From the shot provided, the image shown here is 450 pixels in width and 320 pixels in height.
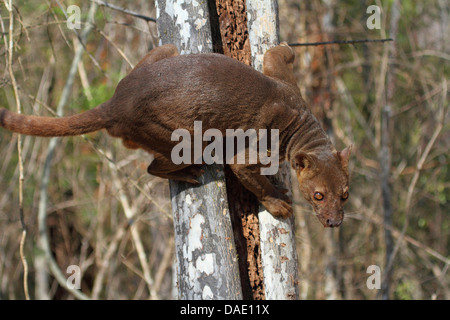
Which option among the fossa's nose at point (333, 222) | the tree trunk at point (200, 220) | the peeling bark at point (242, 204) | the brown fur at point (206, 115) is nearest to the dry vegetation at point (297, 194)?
the peeling bark at point (242, 204)

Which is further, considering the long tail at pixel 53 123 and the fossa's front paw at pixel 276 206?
the fossa's front paw at pixel 276 206

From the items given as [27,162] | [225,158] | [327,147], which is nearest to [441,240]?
[327,147]

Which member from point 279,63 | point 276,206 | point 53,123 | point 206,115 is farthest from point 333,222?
point 53,123

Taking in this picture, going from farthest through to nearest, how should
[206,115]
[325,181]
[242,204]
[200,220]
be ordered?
[242,204] < [325,181] < [206,115] < [200,220]

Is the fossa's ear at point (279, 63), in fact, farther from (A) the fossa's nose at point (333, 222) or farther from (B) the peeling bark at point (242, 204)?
(A) the fossa's nose at point (333, 222)

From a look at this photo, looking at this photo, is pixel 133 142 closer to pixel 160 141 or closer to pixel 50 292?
pixel 160 141

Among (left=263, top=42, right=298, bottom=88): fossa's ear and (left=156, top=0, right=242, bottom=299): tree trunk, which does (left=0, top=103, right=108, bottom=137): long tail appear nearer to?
(left=156, top=0, right=242, bottom=299): tree trunk

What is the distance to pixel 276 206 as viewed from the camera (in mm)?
3652

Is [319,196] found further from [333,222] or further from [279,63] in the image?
[279,63]

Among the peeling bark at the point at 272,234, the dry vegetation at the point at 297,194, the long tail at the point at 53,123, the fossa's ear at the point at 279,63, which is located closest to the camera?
the long tail at the point at 53,123

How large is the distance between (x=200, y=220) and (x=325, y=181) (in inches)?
45.0

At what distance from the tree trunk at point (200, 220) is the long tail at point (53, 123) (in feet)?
2.61

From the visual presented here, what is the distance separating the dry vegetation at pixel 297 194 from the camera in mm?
7086
